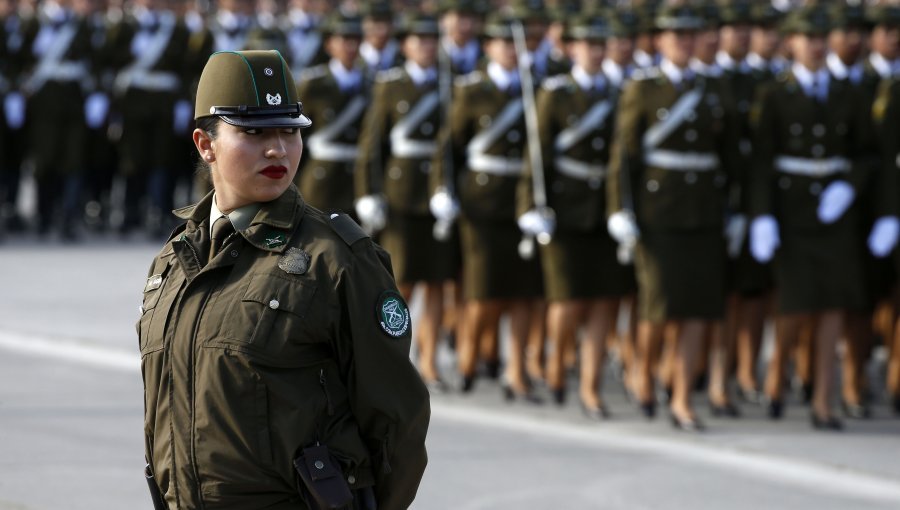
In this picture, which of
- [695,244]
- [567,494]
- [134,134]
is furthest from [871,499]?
[134,134]

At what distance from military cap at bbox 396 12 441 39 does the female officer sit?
6.02 m

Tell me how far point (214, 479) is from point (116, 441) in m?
4.52

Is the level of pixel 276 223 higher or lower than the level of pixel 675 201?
higher

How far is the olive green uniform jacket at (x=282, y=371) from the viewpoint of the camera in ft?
11.6

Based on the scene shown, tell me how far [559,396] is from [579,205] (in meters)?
1.01

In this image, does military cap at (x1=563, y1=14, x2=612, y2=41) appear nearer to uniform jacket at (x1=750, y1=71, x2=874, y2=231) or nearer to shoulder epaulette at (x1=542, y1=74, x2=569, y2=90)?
shoulder epaulette at (x1=542, y1=74, x2=569, y2=90)

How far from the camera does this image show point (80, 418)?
8438 mm

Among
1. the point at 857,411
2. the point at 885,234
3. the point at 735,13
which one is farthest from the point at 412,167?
the point at 857,411

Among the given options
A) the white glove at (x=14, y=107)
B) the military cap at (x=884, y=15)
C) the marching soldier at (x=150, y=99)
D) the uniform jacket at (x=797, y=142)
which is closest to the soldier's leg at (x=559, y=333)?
the uniform jacket at (x=797, y=142)

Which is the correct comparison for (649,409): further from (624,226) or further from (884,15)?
(884,15)

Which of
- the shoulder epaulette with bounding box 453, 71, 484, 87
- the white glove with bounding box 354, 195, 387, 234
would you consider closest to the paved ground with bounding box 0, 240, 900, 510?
the white glove with bounding box 354, 195, 387, 234

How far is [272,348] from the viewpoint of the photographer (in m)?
3.54

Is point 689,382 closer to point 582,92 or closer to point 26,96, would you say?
point 582,92

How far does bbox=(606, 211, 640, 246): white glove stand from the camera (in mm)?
8781
